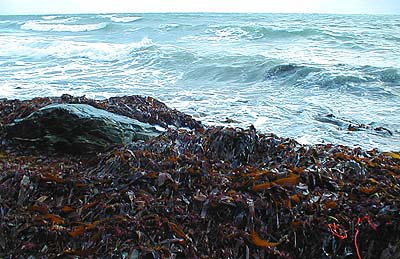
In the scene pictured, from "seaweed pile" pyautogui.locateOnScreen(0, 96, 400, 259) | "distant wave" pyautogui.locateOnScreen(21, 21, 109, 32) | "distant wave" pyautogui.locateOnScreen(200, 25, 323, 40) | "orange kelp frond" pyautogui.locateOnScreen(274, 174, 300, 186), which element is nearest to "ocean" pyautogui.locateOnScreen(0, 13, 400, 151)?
"distant wave" pyautogui.locateOnScreen(200, 25, 323, 40)

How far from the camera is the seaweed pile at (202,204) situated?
2.07 m

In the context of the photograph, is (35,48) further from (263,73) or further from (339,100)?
(339,100)

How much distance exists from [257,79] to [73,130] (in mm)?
6495

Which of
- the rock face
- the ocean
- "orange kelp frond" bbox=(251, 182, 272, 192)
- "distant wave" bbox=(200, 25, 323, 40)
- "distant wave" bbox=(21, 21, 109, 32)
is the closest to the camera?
"orange kelp frond" bbox=(251, 182, 272, 192)

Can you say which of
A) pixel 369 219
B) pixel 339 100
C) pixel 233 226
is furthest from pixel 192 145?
pixel 339 100

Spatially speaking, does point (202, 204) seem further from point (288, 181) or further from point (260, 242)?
point (288, 181)

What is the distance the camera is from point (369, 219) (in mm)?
2217

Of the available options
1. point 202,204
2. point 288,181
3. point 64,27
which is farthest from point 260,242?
point 64,27

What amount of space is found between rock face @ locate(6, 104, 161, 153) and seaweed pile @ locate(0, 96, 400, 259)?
0.23 meters

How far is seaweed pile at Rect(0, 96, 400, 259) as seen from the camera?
2.07m

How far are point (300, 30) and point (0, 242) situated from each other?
1707 centimetres

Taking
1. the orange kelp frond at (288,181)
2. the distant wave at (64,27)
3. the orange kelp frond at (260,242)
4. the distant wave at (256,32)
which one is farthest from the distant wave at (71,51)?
the orange kelp frond at (260,242)

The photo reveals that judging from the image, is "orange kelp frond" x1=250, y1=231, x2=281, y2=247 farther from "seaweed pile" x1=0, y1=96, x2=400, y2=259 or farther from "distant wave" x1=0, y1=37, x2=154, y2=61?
"distant wave" x1=0, y1=37, x2=154, y2=61

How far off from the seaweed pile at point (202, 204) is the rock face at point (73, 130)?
231mm
